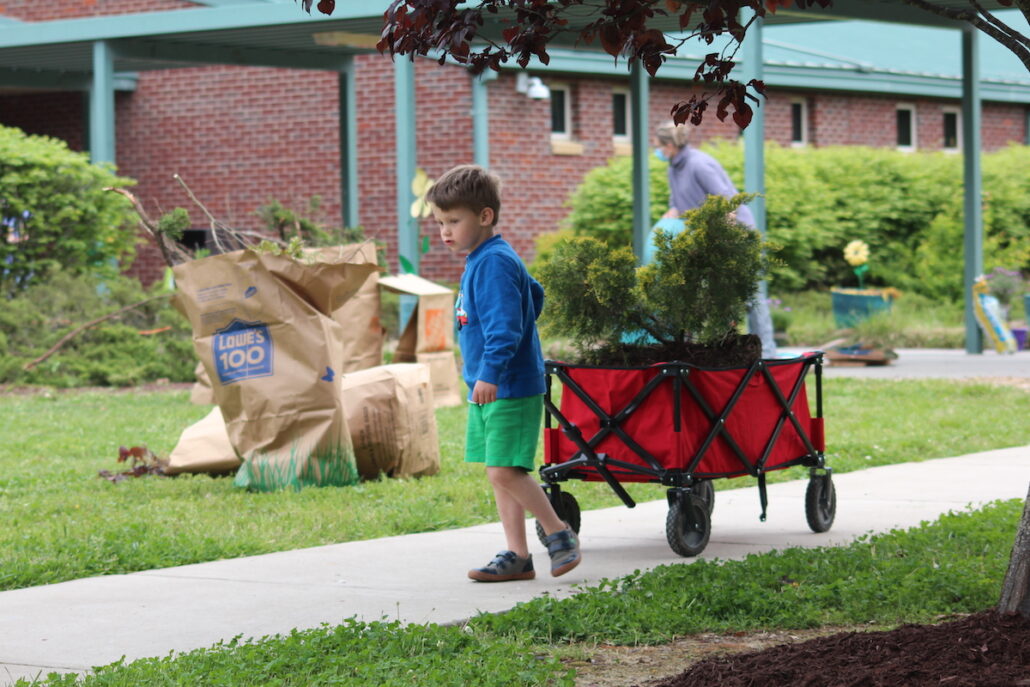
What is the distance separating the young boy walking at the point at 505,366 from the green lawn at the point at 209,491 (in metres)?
1.16

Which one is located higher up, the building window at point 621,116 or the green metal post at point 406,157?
the building window at point 621,116

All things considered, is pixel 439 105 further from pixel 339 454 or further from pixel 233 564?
pixel 233 564

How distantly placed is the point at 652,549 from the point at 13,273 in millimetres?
11293

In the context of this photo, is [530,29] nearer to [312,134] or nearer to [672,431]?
[672,431]

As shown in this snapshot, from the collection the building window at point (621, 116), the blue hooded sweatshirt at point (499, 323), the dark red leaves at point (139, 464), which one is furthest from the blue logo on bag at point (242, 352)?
the building window at point (621, 116)

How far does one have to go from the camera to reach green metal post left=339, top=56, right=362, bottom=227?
19438 millimetres

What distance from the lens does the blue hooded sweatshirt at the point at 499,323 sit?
5263 mm

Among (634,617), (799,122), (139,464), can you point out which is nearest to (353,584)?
(634,617)

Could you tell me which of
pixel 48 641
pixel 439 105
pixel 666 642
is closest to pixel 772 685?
pixel 666 642

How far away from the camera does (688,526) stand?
5805mm

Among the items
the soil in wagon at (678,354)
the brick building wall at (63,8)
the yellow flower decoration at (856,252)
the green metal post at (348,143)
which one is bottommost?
the soil in wagon at (678,354)

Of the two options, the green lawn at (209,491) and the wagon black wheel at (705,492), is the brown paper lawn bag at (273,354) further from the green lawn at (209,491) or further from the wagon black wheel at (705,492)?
the wagon black wheel at (705,492)

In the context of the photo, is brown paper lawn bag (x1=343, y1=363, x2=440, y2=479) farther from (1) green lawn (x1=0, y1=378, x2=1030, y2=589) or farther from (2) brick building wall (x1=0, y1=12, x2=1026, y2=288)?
(2) brick building wall (x1=0, y1=12, x2=1026, y2=288)

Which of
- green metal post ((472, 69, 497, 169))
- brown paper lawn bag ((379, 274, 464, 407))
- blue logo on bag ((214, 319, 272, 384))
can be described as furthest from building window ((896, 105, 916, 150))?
blue logo on bag ((214, 319, 272, 384))
